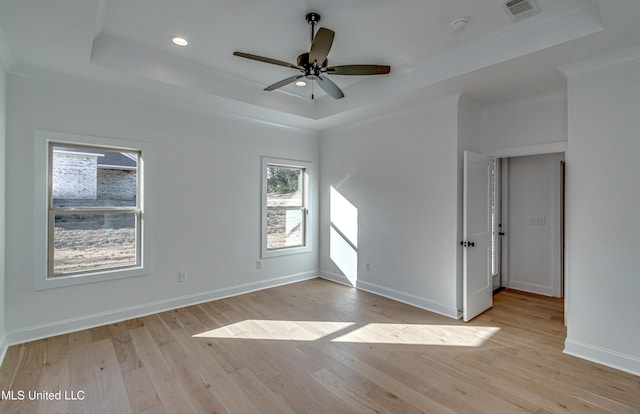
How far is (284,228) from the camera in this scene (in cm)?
523

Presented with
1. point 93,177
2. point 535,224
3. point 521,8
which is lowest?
point 535,224

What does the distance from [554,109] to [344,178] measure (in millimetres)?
2888

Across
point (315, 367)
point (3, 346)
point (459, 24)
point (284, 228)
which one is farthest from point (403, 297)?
point (3, 346)

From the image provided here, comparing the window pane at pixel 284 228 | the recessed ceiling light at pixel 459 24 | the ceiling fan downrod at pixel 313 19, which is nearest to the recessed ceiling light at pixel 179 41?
the ceiling fan downrod at pixel 313 19

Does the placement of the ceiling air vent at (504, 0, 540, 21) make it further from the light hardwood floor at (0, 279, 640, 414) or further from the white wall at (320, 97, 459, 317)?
the light hardwood floor at (0, 279, 640, 414)

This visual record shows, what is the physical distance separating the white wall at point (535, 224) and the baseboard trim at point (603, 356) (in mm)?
1943

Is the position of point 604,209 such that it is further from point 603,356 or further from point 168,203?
point 168,203

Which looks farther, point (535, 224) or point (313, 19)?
point (535, 224)

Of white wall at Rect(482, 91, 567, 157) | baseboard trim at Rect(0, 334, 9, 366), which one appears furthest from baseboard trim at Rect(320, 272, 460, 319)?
baseboard trim at Rect(0, 334, 9, 366)

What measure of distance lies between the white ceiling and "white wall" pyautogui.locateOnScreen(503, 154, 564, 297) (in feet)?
5.08

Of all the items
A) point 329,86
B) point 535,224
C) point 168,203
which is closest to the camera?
point 329,86

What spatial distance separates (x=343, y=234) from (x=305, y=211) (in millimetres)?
820

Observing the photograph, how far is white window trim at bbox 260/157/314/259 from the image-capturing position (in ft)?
15.8

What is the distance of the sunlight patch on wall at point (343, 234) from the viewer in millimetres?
4996
